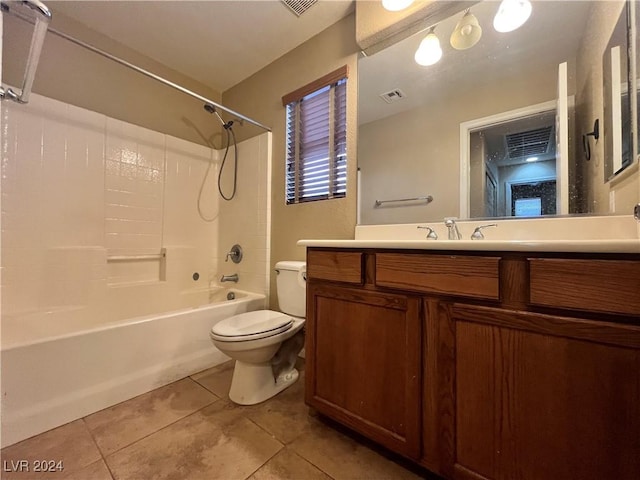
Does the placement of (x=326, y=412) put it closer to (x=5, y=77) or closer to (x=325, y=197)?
(x=325, y=197)

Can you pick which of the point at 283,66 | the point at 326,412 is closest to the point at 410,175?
the point at 326,412

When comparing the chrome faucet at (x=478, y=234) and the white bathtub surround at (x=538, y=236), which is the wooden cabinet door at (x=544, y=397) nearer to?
the white bathtub surround at (x=538, y=236)

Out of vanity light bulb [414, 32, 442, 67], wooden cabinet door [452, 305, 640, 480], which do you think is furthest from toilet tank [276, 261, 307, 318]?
vanity light bulb [414, 32, 442, 67]

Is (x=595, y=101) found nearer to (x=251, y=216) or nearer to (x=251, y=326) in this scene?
(x=251, y=326)

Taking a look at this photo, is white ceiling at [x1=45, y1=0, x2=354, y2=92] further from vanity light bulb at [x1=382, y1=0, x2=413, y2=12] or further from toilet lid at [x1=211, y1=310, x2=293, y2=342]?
toilet lid at [x1=211, y1=310, x2=293, y2=342]

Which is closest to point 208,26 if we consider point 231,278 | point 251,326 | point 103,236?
point 103,236

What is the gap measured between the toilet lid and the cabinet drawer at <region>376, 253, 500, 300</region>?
65cm

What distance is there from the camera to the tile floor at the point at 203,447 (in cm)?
92

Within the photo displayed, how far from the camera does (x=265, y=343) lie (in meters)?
1.26

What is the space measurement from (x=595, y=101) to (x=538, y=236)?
1.81 ft

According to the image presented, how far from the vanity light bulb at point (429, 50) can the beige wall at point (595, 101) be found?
1.90 ft

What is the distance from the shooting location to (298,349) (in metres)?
1.69

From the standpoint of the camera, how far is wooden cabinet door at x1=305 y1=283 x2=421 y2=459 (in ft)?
2.84

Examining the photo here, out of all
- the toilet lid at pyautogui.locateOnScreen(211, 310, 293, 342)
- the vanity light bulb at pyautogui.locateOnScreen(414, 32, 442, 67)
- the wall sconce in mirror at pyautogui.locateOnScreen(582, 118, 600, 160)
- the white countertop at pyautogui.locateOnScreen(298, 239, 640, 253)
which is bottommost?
the toilet lid at pyautogui.locateOnScreen(211, 310, 293, 342)
